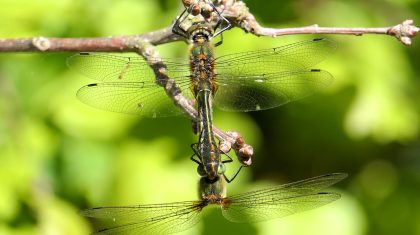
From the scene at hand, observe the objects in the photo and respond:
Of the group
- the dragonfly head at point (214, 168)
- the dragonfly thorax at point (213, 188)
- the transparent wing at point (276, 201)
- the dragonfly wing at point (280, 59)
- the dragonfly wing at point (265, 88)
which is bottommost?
the transparent wing at point (276, 201)

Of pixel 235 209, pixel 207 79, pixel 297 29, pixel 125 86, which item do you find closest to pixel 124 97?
pixel 125 86

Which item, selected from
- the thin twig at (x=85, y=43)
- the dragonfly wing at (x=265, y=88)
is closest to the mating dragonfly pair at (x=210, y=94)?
the dragonfly wing at (x=265, y=88)

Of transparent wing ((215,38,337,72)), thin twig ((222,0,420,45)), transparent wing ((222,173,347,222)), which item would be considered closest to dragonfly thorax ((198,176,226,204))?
transparent wing ((222,173,347,222))

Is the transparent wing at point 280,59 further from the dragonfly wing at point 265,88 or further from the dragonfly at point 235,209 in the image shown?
the dragonfly at point 235,209

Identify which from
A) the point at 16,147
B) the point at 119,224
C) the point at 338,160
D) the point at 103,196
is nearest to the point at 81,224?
the point at 103,196

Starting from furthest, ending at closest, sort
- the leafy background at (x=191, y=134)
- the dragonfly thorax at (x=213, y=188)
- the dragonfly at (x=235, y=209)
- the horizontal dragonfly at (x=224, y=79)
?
the leafy background at (x=191, y=134)
the dragonfly at (x=235, y=209)
the horizontal dragonfly at (x=224, y=79)
the dragonfly thorax at (x=213, y=188)

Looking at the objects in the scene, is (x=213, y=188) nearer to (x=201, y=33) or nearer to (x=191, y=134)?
(x=201, y=33)

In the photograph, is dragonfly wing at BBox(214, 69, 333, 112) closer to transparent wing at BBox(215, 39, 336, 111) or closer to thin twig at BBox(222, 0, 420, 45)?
transparent wing at BBox(215, 39, 336, 111)
